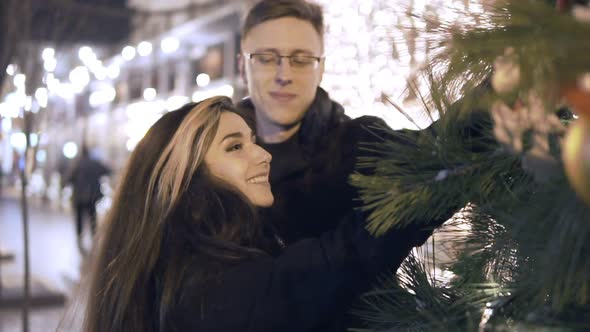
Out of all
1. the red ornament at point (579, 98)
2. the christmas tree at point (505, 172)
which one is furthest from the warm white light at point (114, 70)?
the red ornament at point (579, 98)

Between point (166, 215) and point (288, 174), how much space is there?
527mm

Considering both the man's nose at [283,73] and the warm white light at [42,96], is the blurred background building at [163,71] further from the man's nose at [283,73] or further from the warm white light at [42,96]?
the man's nose at [283,73]

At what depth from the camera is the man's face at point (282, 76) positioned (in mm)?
2166

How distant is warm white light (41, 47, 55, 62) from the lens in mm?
6661

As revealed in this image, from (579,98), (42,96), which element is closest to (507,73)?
(579,98)

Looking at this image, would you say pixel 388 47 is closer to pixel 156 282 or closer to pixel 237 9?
pixel 156 282

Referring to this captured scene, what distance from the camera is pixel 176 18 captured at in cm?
1967

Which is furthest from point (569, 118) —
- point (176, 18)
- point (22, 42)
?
point (176, 18)

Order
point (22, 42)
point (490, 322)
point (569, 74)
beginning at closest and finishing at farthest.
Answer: point (569, 74)
point (490, 322)
point (22, 42)

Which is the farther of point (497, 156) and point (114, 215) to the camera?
point (114, 215)

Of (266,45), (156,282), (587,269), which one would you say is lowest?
(156,282)

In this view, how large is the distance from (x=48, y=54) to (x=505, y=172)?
641 centimetres

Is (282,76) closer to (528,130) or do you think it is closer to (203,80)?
(528,130)

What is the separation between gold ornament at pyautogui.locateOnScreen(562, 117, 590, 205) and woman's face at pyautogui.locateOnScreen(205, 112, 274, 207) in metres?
1.25
